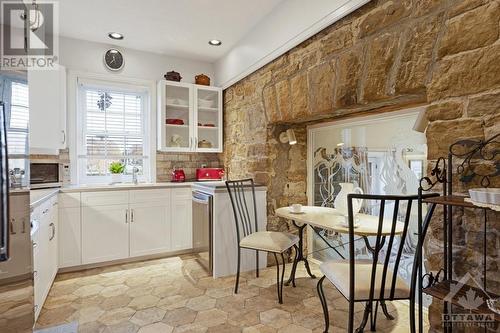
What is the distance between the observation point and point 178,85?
13.2 feet

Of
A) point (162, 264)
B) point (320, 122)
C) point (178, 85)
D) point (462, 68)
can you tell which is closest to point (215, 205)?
point (162, 264)

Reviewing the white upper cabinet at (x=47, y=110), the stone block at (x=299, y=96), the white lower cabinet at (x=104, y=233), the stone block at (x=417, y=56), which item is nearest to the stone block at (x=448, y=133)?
the stone block at (x=417, y=56)

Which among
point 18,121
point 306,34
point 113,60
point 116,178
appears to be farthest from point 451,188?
point 113,60

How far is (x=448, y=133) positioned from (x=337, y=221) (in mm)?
1037

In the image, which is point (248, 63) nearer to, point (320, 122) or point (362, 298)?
point (320, 122)

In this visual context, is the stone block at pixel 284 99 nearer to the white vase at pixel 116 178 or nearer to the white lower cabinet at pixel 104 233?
the white lower cabinet at pixel 104 233

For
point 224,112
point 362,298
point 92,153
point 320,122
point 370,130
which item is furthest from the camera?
point 224,112

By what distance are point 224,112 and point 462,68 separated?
10.5 feet

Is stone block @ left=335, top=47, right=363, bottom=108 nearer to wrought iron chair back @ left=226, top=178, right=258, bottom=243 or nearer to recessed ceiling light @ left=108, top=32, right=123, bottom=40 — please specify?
wrought iron chair back @ left=226, top=178, right=258, bottom=243

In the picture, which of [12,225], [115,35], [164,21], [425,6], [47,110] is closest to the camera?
[12,225]

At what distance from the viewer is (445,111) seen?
5.05ft

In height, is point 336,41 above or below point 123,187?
above

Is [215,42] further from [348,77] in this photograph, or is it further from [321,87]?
[348,77]

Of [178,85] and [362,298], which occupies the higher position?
[178,85]
